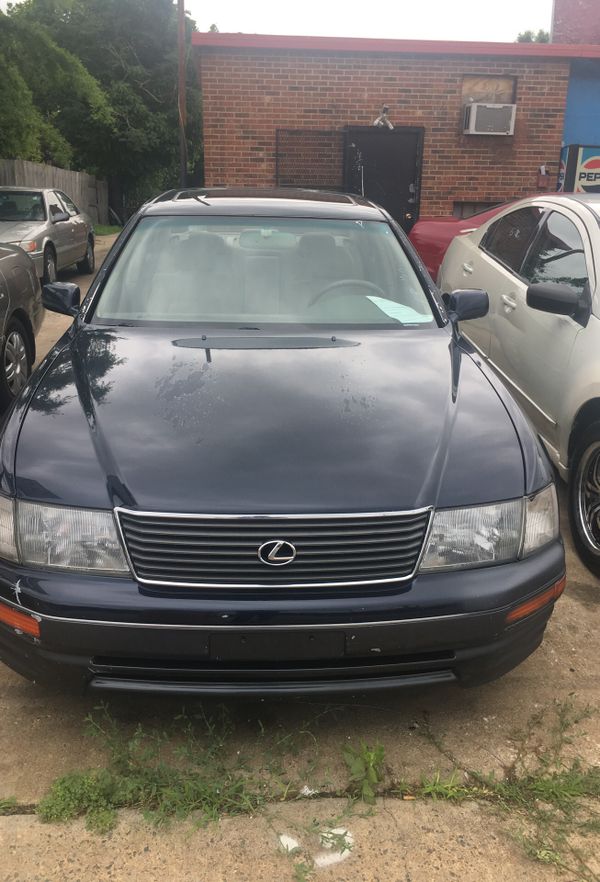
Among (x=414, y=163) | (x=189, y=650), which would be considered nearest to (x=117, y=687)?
(x=189, y=650)

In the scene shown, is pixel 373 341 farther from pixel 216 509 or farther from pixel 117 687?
pixel 117 687

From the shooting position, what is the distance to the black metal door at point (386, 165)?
11.4 m

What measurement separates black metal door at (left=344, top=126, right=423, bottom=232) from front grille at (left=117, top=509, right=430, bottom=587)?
9.97 metres

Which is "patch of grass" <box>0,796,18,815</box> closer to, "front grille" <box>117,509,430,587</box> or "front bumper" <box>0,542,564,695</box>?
"front bumper" <box>0,542,564,695</box>

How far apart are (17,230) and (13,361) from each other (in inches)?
214

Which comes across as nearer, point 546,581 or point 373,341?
point 546,581

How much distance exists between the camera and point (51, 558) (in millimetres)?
2209

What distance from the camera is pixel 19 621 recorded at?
87.7 inches

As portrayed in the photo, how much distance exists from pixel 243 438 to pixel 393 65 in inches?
409

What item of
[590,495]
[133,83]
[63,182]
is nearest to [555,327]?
[590,495]

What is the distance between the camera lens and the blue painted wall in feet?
37.4

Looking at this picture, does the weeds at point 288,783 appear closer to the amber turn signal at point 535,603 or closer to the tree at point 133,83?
the amber turn signal at point 535,603

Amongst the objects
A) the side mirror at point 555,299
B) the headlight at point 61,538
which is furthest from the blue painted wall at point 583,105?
the headlight at point 61,538

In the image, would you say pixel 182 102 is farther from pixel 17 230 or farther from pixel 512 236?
pixel 512 236
